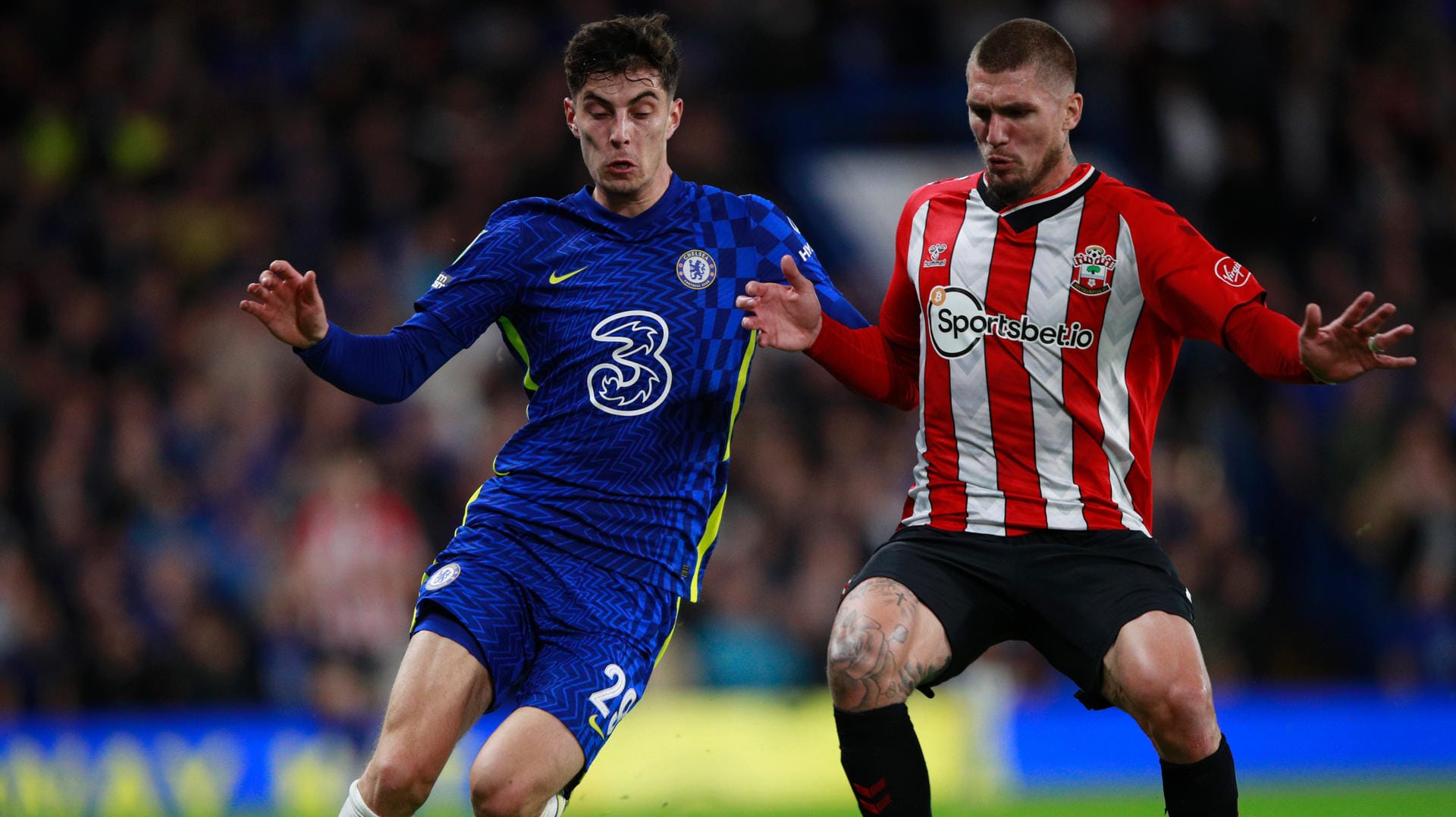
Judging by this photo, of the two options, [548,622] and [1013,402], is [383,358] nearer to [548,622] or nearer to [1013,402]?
[548,622]

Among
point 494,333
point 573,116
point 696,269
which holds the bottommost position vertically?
point 696,269

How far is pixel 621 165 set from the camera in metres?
5.48

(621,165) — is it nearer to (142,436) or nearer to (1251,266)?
(142,436)

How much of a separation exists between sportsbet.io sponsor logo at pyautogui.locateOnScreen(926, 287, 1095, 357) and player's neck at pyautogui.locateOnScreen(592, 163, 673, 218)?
967mm

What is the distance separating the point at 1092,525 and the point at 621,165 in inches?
72.6

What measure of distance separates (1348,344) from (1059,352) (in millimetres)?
861

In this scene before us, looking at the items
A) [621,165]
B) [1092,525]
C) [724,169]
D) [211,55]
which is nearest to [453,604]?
[621,165]

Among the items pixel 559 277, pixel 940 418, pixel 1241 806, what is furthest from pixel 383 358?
pixel 1241 806

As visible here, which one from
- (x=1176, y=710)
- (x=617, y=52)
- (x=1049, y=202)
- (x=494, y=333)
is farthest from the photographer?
(x=494, y=333)

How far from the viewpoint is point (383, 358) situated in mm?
5297

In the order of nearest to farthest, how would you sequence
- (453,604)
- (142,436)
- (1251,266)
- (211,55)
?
(453,604)
(142,436)
(1251,266)
(211,55)

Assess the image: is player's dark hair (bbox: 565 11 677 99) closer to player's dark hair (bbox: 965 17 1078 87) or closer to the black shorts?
player's dark hair (bbox: 965 17 1078 87)

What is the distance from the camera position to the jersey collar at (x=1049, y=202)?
5336 millimetres

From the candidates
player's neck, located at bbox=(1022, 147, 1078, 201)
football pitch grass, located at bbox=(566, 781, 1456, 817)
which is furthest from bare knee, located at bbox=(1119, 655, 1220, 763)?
football pitch grass, located at bbox=(566, 781, 1456, 817)
